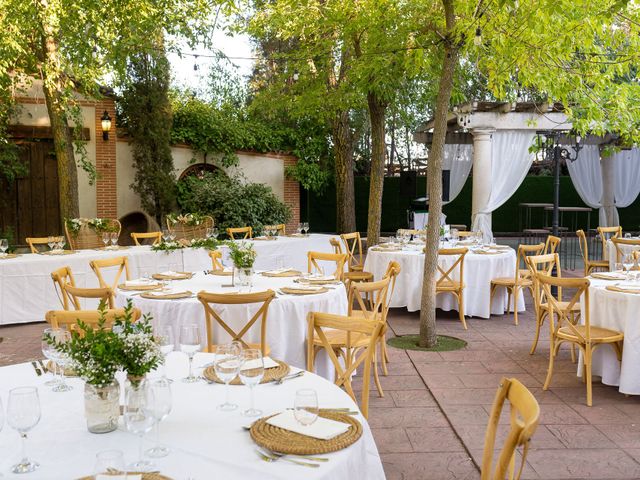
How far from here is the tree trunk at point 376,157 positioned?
36.6 feet

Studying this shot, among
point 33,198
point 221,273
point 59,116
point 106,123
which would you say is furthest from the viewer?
point 106,123

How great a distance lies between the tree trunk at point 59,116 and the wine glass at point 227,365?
8357mm

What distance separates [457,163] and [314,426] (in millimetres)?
12970

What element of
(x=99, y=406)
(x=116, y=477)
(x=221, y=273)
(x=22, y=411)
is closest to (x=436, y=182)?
(x=221, y=273)

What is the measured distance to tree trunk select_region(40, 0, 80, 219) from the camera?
30.6ft

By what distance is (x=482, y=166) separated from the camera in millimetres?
11812

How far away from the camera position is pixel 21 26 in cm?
898

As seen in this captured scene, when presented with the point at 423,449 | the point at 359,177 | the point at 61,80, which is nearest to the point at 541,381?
the point at 423,449

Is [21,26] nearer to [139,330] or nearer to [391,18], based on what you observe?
[391,18]

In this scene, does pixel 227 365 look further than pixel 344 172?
No

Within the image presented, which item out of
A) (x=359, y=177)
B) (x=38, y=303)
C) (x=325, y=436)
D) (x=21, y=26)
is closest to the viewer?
(x=325, y=436)

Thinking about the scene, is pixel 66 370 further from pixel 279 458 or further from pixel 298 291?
pixel 298 291

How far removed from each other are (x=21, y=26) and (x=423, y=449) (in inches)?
324

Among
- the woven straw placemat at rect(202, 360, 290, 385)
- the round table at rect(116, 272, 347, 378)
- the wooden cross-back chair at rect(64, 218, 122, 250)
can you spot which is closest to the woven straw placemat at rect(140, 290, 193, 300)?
the round table at rect(116, 272, 347, 378)
